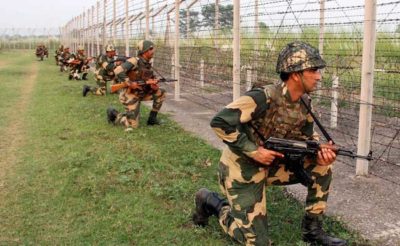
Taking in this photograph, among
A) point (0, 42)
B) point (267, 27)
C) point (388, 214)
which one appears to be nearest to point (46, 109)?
point (267, 27)

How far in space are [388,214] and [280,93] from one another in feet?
5.11

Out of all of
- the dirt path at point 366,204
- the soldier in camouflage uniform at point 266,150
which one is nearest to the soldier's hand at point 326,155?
the soldier in camouflage uniform at point 266,150

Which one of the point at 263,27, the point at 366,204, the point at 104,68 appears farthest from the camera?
the point at 104,68

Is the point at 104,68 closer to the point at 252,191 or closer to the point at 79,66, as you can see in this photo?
the point at 79,66

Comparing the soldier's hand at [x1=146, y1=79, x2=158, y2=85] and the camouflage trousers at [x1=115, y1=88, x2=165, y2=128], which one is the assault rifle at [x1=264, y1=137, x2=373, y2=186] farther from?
the camouflage trousers at [x1=115, y1=88, x2=165, y2=128]

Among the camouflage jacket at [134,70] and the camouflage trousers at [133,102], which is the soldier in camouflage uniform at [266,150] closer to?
the camouflage jacket at [134,70]

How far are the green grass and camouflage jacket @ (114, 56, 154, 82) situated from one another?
32.4 inches

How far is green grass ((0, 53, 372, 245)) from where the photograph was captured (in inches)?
153

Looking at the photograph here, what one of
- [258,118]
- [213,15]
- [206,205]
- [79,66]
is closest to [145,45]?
[213,15]

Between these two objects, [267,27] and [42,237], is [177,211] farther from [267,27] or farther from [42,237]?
[267,27]

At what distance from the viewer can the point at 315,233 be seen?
355 cm

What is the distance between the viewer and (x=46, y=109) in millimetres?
10633

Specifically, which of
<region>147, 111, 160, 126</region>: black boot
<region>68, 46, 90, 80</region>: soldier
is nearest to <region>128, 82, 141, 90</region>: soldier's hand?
<region>147, 111, 160, 126</region>: black boot

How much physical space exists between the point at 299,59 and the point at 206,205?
4.36 feet
